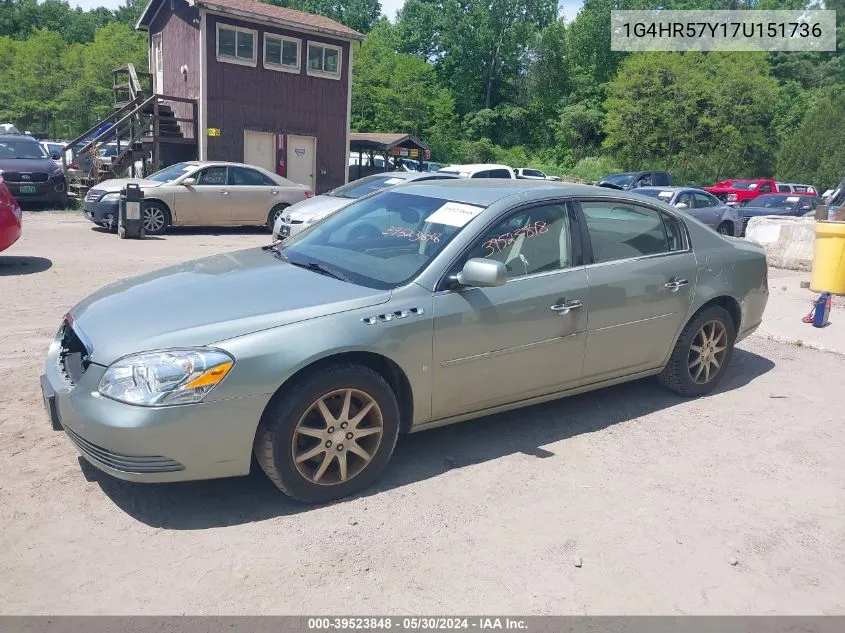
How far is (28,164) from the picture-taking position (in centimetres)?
1708

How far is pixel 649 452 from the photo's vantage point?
4.75 m

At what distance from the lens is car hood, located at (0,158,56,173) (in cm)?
1664

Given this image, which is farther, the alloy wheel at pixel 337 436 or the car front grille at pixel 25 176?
the car front grille at pixel 25 176

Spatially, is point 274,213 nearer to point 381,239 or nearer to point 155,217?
point 155,217

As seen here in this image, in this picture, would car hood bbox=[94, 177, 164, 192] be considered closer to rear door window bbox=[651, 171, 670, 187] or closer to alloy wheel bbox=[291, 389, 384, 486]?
alloy wheel bbox=[291, 389, 384, 486]

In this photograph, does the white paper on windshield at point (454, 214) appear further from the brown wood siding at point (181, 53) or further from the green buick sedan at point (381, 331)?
the brown wood siding at point (181, 53)

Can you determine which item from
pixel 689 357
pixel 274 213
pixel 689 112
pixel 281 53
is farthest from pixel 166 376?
pixel 689 112

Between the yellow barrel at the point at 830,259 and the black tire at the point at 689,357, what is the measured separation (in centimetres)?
302

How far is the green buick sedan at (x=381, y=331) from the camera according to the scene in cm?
350


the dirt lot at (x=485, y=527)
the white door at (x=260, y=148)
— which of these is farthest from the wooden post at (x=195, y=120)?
the dirt lot at (x=485, y=527)

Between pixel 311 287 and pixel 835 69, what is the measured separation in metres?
62.2

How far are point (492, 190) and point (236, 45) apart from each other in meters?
19.9

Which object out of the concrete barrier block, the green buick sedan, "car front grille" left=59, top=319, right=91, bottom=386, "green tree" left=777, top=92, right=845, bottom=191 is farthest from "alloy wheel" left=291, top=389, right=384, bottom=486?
"green tree" left=777, top=92, right=845, bottom=191
